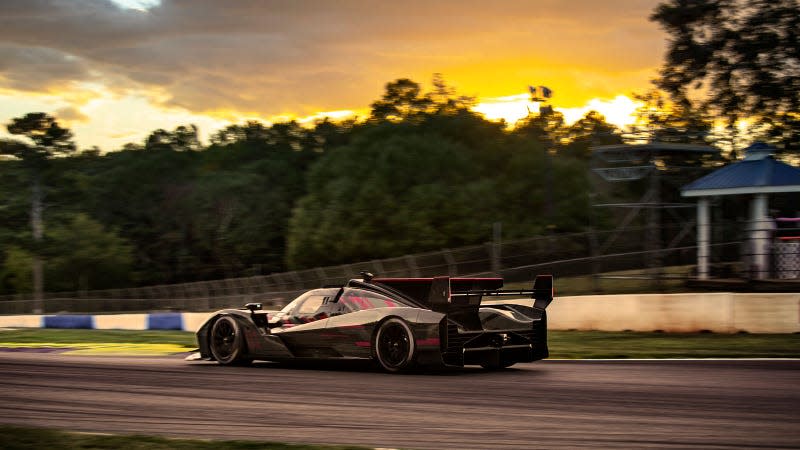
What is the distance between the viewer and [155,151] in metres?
106

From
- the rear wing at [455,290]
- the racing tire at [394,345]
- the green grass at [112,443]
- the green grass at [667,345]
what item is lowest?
the green grass at [667,345]

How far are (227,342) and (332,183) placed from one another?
171 ft

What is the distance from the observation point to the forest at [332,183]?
1353 inches

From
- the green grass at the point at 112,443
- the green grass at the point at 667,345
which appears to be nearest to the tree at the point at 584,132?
the green grass at the point at 667,345

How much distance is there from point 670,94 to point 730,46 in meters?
2.72

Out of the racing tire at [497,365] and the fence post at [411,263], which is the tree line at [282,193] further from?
the racing tire at [497,365]

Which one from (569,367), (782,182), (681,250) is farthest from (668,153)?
(569,367)

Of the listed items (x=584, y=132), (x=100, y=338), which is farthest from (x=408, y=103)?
(x=100, y=338)

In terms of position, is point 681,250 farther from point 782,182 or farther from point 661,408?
point 661,408

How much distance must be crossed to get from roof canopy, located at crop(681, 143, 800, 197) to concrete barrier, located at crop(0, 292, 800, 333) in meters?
7.11

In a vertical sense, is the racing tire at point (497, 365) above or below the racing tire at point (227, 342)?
below

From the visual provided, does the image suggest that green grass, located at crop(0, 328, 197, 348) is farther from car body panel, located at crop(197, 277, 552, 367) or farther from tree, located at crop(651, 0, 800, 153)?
tree, located at crop(651, 0, 800, 153)

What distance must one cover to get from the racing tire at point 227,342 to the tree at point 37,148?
67309mm

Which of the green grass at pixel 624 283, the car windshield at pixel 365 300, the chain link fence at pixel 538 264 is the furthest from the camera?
the chain link fence at pixel 538 264
